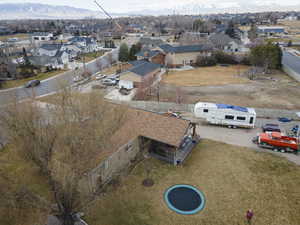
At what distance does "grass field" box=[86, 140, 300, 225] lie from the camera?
10.7m

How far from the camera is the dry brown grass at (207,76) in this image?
115 ft

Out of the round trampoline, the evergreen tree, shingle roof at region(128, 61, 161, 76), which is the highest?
the evergreen tree

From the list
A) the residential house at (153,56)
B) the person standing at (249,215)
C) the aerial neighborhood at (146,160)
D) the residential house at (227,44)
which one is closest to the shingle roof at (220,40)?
the residential house at (227,44)

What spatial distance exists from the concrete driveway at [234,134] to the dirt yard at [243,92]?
5.39 m

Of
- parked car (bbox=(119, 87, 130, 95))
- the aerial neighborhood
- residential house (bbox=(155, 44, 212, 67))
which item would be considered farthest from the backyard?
residential house (bbox=(155, 44, 212, 67))

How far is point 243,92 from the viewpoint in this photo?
Answer: 30.1 metres

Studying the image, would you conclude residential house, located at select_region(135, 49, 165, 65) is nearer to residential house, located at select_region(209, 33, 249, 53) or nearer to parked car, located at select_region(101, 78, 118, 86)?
parked car, located at select_region(101, 78, 118, 86)

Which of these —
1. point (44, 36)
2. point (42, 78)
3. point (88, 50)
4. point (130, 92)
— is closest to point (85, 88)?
point (130, 92)

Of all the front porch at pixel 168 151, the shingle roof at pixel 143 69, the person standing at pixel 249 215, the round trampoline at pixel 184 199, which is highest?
the shingle roof at pixel 143 69

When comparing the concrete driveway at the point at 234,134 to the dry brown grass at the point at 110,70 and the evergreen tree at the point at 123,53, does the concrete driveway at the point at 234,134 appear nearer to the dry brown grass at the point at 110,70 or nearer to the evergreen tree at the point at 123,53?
the dry brown grass at the point at 110,70

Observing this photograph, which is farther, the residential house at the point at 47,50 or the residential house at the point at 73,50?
the residential house at the point at 73,50

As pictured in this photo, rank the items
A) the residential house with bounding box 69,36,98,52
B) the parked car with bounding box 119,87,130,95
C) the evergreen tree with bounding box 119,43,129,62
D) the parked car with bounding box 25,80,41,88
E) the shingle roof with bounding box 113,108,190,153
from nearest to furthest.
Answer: the shingle roof with bounding box 113,108,190,153 < the parked car with bounding box 119,87,130,95 < the parked car with bounding box 25,80,41,88 < the evergreen tree with bounding box 119,43,129,62 < the residential house with bounding box 69,36,98,52

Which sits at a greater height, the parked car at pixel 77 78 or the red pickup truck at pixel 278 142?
the parked car at pixel 77 78

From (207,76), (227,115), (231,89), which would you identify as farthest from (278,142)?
(207,76)
